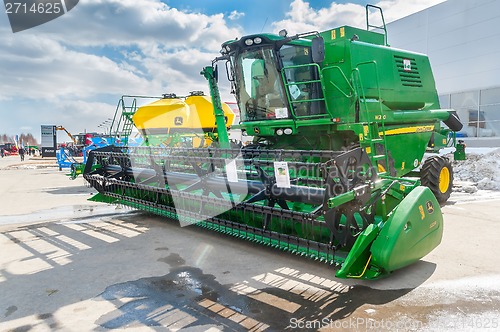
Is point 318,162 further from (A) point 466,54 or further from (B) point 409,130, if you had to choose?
(A) point 466,54

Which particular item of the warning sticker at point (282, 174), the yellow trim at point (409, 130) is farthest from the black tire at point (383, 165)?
the warning sticker at point (282, 174)

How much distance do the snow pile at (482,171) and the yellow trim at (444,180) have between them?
1.89 metres

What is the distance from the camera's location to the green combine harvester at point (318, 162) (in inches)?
135

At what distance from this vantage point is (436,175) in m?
6.74

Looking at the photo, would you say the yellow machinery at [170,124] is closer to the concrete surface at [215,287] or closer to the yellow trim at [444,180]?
the concrete surface at [215,287]

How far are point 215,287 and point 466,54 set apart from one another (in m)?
20.8

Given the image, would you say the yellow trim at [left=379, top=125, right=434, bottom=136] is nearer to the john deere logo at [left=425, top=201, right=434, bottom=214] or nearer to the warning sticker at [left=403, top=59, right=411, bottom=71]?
the warning sticker at [left=403, top=59, right=411, bottom=71]

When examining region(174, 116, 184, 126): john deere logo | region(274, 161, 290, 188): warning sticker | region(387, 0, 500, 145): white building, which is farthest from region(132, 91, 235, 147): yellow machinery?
region(387, 0, 500, 145): white building

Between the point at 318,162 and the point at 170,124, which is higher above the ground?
the point at 170,124

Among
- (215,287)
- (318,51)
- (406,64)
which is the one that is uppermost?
(406,64)

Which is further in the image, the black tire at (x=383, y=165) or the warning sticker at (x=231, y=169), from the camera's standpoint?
the black tire at (x=383, y=165)

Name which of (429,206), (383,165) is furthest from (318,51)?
(429,206)

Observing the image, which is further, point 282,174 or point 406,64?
point 406,64

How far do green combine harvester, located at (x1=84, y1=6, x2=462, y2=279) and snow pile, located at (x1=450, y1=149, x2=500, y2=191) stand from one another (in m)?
2.41
